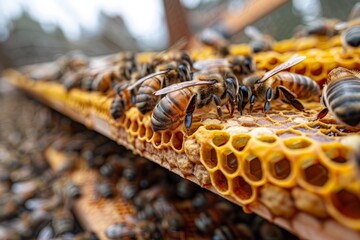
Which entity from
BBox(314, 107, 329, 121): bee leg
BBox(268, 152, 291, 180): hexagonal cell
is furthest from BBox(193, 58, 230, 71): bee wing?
BBox(268, 152, 291, 180): hexagonal cell

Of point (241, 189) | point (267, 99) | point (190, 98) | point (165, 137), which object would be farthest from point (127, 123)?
point (241, 189)

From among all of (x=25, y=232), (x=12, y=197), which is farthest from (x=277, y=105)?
(x=12, y=197)

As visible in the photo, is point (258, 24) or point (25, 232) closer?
point (25, 232)

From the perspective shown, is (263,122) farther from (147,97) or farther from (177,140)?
(147,97)

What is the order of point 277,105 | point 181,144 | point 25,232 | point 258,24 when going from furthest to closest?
point 258,24, point 25,232, point 277,105, point 181,144

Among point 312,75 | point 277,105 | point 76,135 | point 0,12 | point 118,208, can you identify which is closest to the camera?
point 277,105

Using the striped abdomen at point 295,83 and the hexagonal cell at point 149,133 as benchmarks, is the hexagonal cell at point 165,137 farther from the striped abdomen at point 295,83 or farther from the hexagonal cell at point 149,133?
the striped abdomen at point 295,83

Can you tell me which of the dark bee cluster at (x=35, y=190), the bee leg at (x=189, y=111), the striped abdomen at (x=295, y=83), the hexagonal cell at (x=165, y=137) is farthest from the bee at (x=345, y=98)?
the dark bee cluster at (x=35, y=190)

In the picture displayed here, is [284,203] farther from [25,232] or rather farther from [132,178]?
[25,232]
